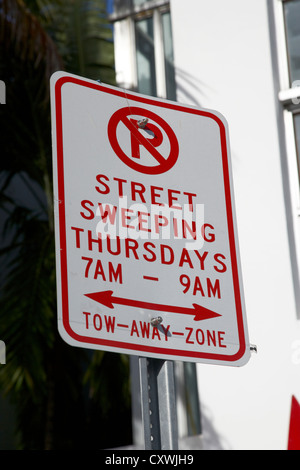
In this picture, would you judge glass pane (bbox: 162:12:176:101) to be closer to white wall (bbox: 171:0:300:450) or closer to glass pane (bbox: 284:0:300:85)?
white wall (bbox: 171:0:300:450)

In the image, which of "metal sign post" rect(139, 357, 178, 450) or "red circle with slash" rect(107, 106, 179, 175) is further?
"red circle with slash" rect(107, 106, 179, 175)

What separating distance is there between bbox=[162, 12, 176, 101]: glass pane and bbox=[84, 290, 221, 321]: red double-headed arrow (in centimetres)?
504

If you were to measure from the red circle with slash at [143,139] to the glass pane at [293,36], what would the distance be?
397 cm

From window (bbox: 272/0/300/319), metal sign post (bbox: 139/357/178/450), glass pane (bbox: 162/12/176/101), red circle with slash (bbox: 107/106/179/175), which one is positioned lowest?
metal sign post (bbox: 139/357/178/450)

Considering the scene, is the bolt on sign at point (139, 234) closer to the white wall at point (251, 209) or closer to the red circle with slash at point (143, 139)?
the red circle with slash at point (143, 139)

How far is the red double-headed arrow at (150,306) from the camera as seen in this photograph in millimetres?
1947

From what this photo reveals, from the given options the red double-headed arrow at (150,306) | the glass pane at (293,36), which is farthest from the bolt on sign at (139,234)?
the glass pane at (293,36)

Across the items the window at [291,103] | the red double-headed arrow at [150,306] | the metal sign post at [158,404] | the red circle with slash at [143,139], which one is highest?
the window at [291,103]

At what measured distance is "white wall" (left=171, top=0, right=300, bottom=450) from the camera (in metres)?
5.51

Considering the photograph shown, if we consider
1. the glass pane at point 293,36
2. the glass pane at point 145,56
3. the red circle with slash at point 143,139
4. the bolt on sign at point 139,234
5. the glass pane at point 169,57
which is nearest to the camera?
the bolt on sign at point 139,234

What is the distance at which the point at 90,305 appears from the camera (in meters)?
1.93

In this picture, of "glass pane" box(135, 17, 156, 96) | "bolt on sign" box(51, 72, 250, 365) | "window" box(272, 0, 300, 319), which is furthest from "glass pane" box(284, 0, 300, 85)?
"bolt on sign" box(51, 72, 250, 365)

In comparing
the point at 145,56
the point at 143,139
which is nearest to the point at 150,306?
the point at 143,139

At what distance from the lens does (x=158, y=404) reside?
6.66ft
